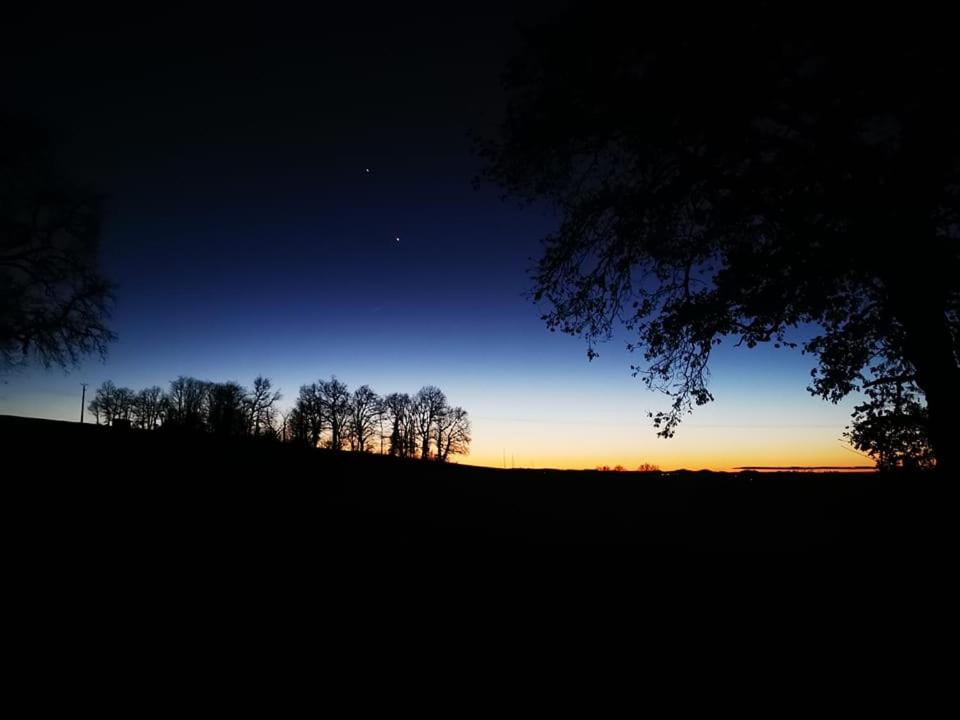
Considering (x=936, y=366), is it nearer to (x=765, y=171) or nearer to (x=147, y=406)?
(x=765, y=171)

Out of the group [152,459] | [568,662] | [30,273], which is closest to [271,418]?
[30,273]

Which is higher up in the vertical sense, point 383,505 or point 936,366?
point 936,366

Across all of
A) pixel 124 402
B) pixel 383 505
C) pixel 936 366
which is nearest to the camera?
pixel 383 505

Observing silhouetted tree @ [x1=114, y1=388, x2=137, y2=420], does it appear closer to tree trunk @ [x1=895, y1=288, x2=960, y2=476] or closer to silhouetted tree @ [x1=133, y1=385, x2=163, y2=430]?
silhouetted tree @ [x1=133, y1=385, x2=163, y2=430]

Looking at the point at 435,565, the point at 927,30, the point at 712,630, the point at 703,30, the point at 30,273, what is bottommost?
the point at 712,630

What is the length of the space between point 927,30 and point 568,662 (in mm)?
8401

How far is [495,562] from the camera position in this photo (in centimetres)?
441

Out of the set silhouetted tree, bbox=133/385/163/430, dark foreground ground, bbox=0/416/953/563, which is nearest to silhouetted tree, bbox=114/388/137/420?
silhouetted tree, bbox=133/385/163/430

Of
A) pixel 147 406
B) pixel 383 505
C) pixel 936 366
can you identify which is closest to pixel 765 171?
pixel 936 366

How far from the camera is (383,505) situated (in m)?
5.71

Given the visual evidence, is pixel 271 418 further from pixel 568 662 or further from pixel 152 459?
pixel 568 662

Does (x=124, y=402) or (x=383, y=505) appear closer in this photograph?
(x=383, y=505)

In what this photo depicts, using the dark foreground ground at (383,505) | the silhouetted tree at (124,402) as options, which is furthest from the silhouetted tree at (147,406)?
the dark foreground ground at (383,505)

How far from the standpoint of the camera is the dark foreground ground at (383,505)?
3902 millimetres
